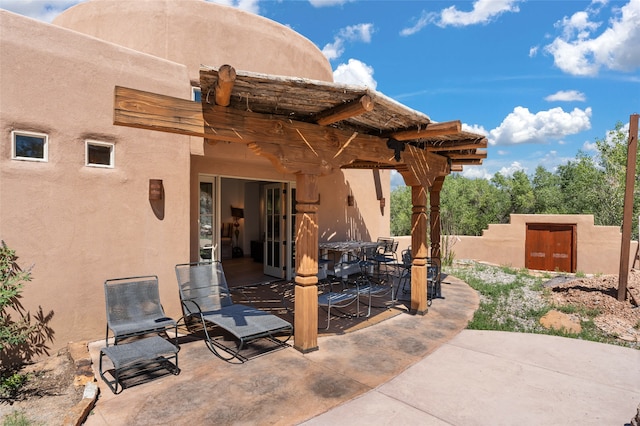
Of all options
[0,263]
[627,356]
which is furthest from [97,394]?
[627,356]

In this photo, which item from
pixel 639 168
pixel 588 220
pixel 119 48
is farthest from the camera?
pixel 639 168

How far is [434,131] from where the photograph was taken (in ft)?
15.3

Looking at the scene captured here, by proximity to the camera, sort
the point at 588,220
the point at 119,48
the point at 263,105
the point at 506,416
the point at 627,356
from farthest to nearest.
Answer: the point at 588,220 → the point at 119,48 → the point at 627,356 → the point at 263,105 → the point at 506,416

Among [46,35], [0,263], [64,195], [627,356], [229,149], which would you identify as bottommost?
[627,356]

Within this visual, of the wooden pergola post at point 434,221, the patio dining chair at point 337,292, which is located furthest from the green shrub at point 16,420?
the wooden pergola post at point 434,221

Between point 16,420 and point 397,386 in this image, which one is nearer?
point 16,420

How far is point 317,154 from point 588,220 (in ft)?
37.7

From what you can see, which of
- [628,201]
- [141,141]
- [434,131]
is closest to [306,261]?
[434,131]

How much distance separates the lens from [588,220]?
11.6 meters

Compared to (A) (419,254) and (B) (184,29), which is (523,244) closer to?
(A) (419,254)

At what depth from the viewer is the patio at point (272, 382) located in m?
2.97

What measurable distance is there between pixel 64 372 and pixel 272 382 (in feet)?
8.14

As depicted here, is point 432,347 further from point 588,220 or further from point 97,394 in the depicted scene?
point 588,220

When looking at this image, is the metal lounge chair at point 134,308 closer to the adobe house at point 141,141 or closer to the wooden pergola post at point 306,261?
the adobe house at point 141,141
